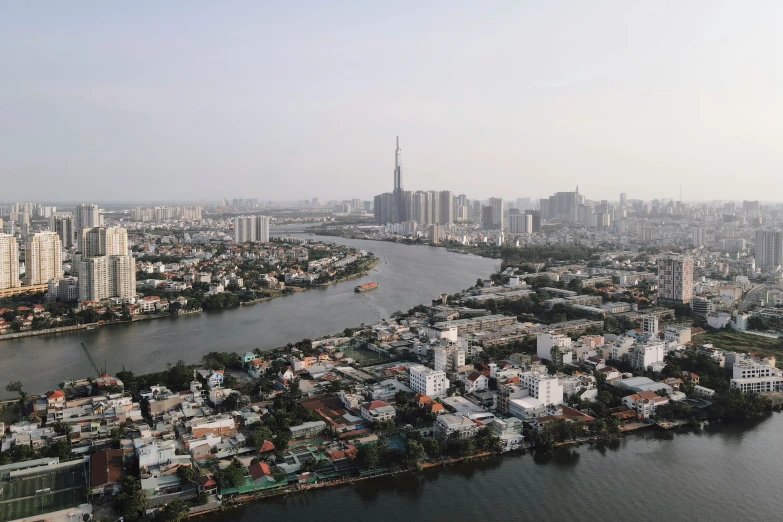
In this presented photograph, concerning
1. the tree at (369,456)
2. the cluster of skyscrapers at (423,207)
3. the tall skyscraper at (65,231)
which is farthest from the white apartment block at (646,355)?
the cluster of skyscrapers at (423,207)

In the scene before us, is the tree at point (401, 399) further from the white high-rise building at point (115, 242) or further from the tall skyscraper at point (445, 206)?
the tall skyscraper at point (445, 206)

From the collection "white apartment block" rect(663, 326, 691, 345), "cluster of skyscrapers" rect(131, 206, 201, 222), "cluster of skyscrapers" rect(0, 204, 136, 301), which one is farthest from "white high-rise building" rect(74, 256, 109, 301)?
"cluster of skyscrapers" rect(131, 206, 201, 222)

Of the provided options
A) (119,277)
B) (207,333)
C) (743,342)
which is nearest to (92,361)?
(207,333)

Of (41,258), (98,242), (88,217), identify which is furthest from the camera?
(88,217)

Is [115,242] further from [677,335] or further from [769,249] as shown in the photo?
[769,249]

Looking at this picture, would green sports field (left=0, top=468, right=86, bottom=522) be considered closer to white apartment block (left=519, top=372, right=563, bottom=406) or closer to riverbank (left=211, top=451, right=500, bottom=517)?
riverbank (left=211, top=451, right=500, bottom=517)

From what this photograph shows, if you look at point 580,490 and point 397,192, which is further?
point 397,192

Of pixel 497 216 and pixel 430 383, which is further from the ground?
pixel 497 216

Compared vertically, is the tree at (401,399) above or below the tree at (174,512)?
above
